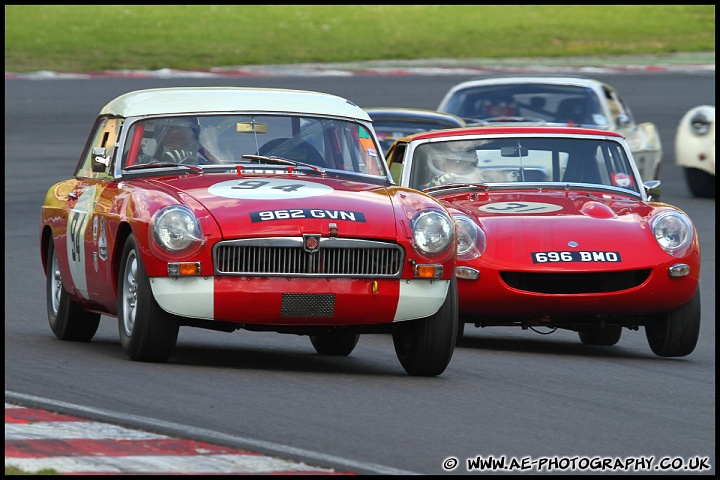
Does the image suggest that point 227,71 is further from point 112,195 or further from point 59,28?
point 112,195

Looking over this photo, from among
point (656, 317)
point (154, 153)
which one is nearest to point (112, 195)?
point (154, 153)

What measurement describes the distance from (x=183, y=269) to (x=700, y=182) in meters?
12.8

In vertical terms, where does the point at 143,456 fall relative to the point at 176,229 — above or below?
below

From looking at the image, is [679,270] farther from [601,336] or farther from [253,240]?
[253,240]

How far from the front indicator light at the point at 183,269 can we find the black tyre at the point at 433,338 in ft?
3.49

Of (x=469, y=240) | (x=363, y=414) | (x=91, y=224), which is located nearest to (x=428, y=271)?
(x=363, y=414)

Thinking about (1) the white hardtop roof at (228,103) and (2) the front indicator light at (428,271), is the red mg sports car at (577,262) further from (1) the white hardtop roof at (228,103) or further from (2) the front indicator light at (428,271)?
(2) the front indicator light at (428,271)

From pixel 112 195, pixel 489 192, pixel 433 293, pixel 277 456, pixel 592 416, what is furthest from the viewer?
pixel 489 192

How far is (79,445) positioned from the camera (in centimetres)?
545

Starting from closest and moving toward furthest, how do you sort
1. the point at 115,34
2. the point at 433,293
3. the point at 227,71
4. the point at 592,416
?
the point at 592,416
the point at 433,293
the point at 227,71
the point at 115,34

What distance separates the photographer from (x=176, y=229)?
7238mm

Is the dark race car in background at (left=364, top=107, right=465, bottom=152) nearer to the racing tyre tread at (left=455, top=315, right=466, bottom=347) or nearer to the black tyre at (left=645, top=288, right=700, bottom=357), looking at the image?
the racing tyre tread at (left=455, top=315, right=466, bottom=347)

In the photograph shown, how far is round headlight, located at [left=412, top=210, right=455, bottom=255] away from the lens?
743 cm

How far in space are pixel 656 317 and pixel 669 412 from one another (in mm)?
2528
